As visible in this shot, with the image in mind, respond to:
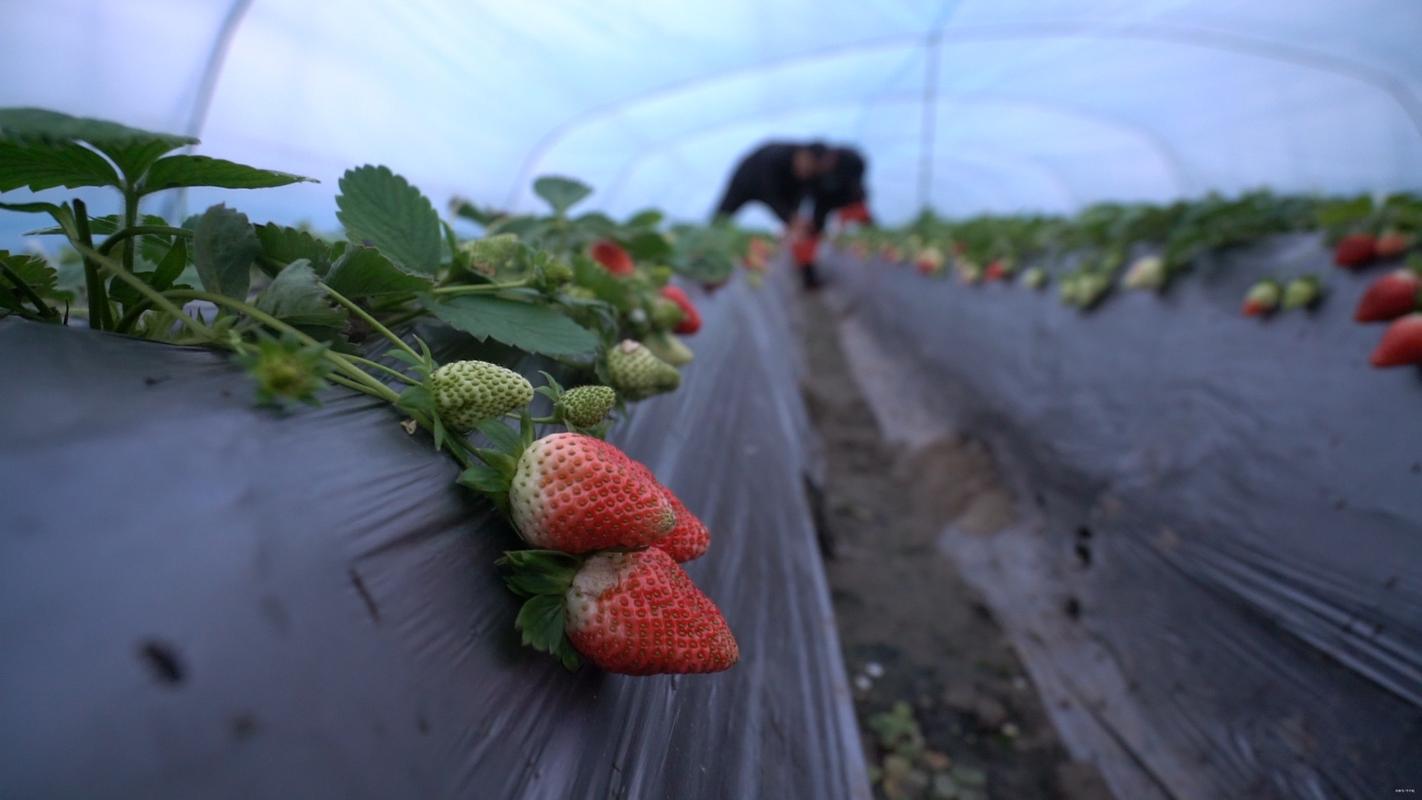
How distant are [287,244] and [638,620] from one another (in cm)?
46

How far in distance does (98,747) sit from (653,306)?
93 cm

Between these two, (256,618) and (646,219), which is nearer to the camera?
(256,618)

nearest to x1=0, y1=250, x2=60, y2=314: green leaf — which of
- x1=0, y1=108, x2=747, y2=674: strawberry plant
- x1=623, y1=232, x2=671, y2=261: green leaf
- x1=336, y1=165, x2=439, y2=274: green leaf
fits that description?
x1=0, y1=108, x2=747, y2=674: strawberry plant

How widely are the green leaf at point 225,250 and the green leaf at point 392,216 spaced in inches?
5.5

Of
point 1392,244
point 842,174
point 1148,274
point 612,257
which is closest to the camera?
point 612,257

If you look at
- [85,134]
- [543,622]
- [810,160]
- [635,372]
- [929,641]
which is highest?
[810,160]

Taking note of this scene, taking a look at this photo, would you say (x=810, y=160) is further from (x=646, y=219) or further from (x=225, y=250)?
(x=225, y=250)

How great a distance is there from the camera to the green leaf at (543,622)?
570 mm

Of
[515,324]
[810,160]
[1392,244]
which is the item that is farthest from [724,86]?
[515,324]

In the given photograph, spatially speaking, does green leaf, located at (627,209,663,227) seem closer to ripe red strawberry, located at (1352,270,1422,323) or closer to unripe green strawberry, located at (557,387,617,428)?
unripe green strawberry, located at (557,387,617,428)

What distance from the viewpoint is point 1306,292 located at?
1908 mm

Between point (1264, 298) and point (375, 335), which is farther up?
point (1264, 298)

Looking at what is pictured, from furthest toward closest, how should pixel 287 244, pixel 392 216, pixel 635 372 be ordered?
1. pixel 635 372
2. pixel 392 216
3. pixel 287 244

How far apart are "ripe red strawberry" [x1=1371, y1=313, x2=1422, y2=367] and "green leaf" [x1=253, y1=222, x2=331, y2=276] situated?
194 cm
